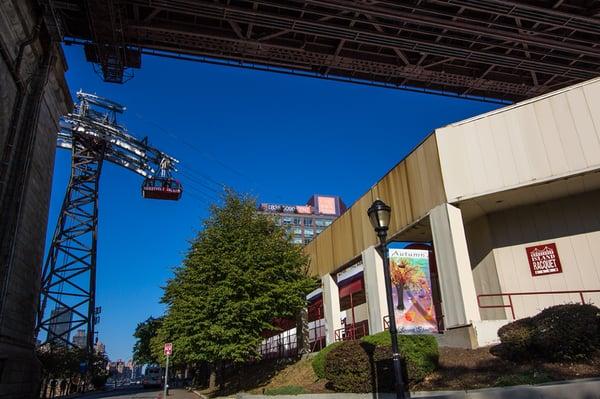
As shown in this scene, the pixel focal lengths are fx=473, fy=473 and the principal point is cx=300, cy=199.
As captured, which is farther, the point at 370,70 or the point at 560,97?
the point at 370,70

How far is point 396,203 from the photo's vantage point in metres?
20.7

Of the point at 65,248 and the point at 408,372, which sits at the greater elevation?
the point at 65,248

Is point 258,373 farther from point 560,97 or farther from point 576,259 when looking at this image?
point 560,97

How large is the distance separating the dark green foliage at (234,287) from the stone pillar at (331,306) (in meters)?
2.06

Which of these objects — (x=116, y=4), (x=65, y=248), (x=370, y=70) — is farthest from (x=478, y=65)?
(x=65, y=248)

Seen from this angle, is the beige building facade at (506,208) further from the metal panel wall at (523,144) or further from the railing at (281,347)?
the railing at (281,347)

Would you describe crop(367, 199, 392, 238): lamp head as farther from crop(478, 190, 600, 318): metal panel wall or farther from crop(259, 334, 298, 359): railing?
crop(259, 334, 298, 359): railing

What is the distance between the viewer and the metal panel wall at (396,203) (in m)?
18.2

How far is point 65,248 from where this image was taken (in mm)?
50938

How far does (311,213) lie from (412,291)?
469 ft

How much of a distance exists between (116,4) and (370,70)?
13996mm

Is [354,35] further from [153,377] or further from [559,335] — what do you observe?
[153,377]

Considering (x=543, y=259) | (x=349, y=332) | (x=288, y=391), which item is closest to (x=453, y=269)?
(x=543, y=259)

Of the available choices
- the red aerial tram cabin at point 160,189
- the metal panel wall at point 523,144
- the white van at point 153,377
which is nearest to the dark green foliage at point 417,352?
the metal panel wall at point 523,144
